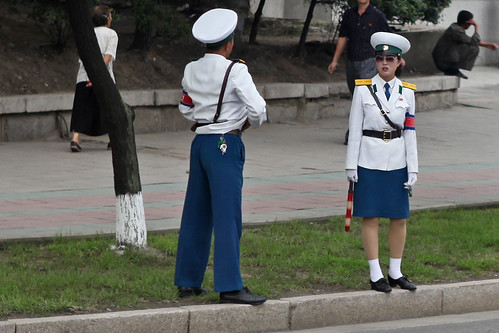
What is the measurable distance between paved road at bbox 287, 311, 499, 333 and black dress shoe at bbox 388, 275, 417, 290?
0.21 m

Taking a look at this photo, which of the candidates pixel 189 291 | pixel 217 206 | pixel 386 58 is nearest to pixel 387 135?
pixel 386 58

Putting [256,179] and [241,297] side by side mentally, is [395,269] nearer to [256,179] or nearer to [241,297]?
[241,297]

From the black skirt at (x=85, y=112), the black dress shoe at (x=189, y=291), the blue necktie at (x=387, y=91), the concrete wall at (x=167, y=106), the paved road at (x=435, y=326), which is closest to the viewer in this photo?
the paved road at (x=435, y=326)

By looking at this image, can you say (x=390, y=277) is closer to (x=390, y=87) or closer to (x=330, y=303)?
(x=330, y=303)

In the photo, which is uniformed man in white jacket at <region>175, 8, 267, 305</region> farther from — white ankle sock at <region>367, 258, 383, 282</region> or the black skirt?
the black skirt

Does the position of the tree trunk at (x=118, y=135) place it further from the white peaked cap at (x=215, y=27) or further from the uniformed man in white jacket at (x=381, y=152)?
the uniformed man in white jacket at (x=381, y=152)

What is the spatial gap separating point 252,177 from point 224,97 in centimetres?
472

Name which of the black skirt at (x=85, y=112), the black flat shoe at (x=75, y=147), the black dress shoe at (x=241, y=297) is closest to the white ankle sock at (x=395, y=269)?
the black dress shoe at (x=241, y=297)

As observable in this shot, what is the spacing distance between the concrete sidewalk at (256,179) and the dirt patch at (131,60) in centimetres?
96

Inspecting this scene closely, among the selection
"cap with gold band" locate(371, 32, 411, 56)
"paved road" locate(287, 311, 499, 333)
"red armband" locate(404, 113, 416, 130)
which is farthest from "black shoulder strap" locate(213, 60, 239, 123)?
"paved road" locate(287, 311, 499, 333)

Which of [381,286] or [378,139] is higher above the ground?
[378,139]

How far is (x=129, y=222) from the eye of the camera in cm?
731

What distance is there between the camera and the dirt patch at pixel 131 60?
1354cm

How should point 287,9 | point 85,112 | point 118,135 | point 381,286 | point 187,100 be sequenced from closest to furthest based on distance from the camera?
1. point 187,100
2. point 381,286
3. point 118,135
4. point 85,112
5. point 287,9
